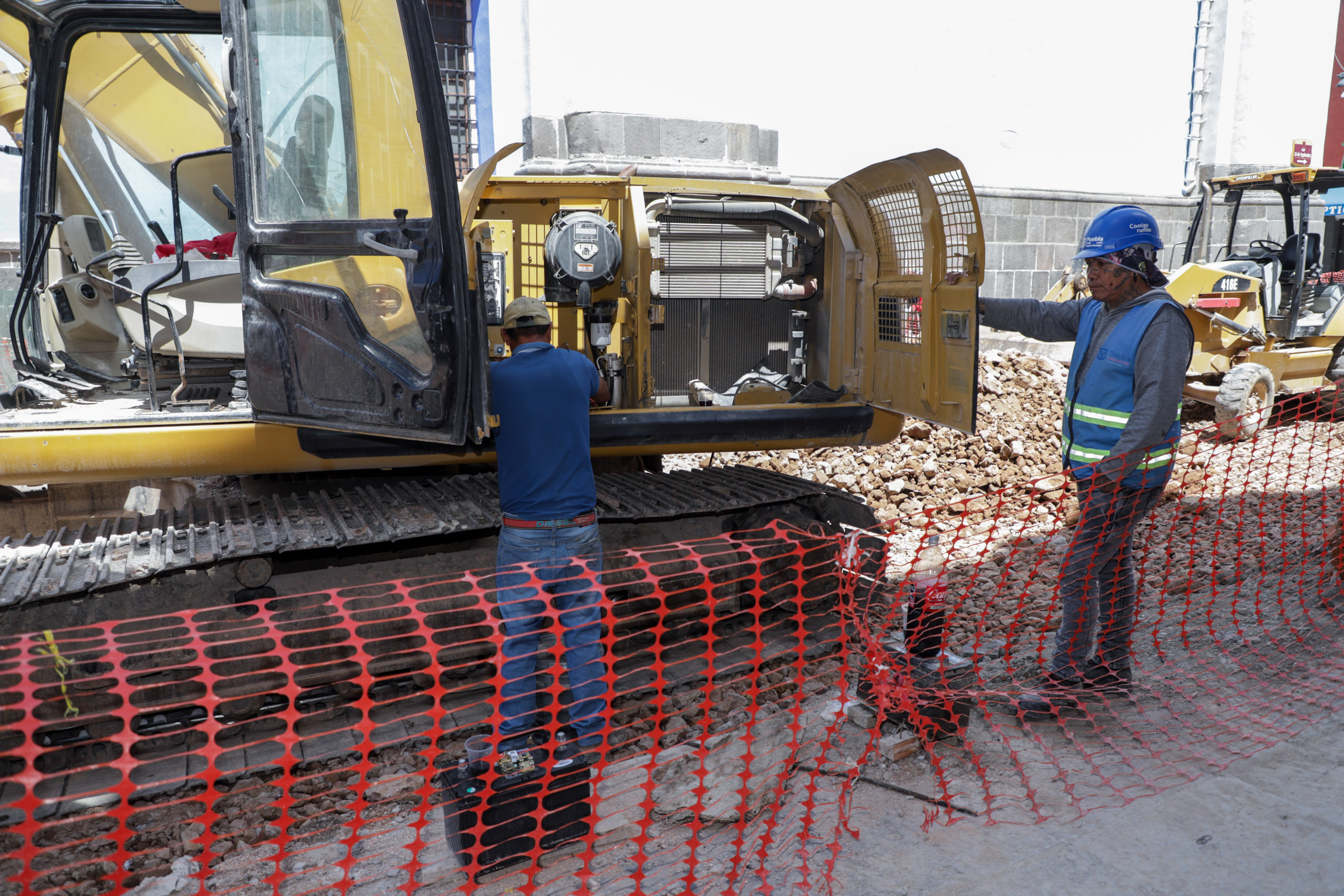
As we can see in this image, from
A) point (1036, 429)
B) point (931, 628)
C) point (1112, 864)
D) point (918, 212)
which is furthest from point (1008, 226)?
point (1112, 864)

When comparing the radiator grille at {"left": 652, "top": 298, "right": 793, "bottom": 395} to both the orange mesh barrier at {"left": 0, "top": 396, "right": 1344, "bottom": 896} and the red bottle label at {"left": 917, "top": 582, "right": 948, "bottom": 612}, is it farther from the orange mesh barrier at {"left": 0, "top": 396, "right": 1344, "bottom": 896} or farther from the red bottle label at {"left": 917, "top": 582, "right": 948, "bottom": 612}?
the red bottle label at {"left": 917, "top": 582, "right": 948, "bottom": 612}

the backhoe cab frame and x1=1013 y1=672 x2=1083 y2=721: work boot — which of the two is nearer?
x1=1013 y1=672 x2=1083 y2=721: work boot

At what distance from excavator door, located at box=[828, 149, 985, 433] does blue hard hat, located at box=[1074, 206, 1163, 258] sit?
39cm

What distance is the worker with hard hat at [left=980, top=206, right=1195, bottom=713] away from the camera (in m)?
3.20

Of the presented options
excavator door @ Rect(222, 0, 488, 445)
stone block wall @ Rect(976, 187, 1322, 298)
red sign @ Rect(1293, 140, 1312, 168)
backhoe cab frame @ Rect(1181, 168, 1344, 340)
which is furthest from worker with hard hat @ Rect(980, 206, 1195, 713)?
red sign @ Rect(1293, 140, 1312, 168)

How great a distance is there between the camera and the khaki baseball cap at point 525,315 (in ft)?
10.5

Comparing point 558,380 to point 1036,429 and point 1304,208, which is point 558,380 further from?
point 1304,208

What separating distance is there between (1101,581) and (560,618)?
200cm

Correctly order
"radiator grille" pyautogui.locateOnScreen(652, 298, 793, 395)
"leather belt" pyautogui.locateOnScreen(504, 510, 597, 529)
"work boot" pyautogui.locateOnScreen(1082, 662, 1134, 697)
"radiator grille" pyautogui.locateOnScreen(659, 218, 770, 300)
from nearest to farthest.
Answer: "leather belt" pyautogui.locateOnScreen(504, 510, 597, 529) → "work boot" pyautogui.locateOnScreen(1082, 662, 1134, 697) → "radiator grille" pyautogui.locateOnScreen(659, 218, 770, 300) → "radiator grille" pyautogui.locateOnScreen(652, 298, 793, 395)

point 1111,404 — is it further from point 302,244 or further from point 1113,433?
point 302,244

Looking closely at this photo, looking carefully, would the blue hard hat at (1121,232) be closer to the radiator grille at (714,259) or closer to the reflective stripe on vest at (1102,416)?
the reflective stripe on vest at (1102,416)

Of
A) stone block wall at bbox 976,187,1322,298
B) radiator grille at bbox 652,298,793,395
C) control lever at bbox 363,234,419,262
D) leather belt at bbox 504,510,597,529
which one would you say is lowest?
leather belt at bbox 504,510,597,529

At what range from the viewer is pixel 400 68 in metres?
2.92

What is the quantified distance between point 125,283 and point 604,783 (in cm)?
268
